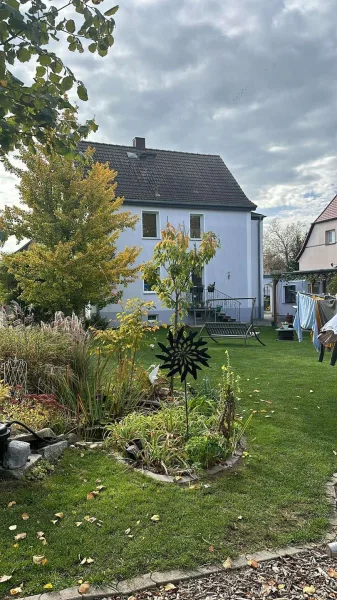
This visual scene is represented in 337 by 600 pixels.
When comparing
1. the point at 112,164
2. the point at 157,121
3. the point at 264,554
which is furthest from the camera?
the point at 112,164

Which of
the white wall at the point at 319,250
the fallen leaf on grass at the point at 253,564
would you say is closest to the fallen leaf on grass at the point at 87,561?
the fallen leaf on grass at the point at 253,564

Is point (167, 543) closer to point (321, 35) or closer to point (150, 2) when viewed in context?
point (150, 2)

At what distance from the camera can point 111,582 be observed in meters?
2.29

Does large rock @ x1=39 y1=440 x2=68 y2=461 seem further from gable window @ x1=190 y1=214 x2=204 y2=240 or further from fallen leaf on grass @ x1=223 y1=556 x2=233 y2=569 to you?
gable window @ x1=190 y1=214 x2=204 y2=240

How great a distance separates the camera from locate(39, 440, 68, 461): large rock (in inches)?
152

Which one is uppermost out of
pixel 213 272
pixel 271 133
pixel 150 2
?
pixel 271 133

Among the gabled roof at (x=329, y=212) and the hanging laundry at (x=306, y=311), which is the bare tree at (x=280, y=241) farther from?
the hanging laundry at (x=306, y=311)

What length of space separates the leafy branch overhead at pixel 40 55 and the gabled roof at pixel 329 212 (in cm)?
2468

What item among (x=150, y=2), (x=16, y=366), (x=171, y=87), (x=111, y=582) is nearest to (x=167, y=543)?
(x=111, y=582)

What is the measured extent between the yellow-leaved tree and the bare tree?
32077mm

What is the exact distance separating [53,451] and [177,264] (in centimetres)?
303

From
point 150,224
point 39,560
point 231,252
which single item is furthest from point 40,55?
point 231,252

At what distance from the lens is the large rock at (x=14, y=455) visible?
348cm

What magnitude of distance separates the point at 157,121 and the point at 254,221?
459 inches
